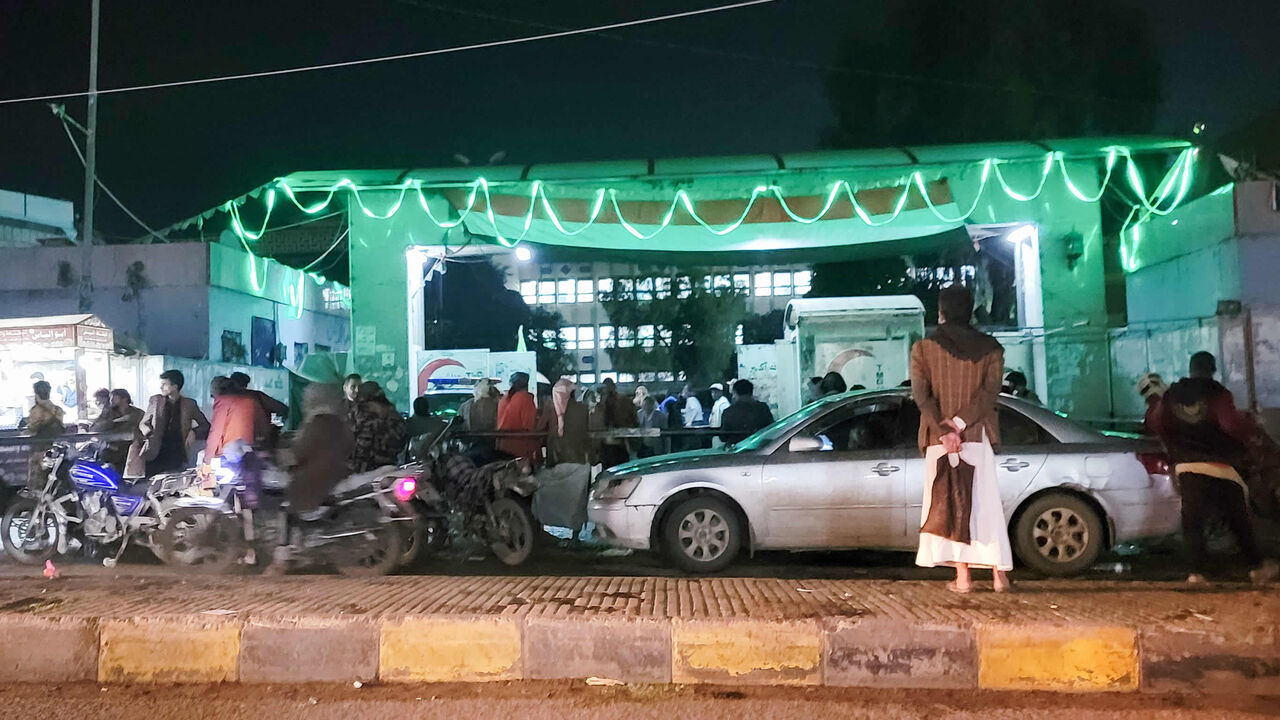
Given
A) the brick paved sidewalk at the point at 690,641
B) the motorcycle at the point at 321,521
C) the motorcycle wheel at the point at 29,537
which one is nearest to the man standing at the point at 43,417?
the motorcycle wheel at the point at 29,537

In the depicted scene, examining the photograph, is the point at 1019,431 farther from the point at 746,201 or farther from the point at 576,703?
the point at 746,201

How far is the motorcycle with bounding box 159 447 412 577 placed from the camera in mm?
7027

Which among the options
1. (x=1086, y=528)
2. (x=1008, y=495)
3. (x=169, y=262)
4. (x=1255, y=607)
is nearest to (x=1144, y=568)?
(x=1086, y=528)

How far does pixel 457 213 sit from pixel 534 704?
10.3 metres

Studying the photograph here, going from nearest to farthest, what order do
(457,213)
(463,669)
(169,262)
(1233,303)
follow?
(463,669), (1233,303), (457,213), (169,262)

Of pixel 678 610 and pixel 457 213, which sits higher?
pixel 457 213

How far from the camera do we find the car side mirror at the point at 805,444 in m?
6.94

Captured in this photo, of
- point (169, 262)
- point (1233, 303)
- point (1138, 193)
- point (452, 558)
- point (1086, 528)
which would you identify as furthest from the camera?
point (169, 262)

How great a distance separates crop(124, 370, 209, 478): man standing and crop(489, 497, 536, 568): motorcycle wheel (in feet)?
9.74

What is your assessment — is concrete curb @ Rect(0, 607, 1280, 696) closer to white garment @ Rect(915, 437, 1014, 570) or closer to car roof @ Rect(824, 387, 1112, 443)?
white garment @ Rect(915, 437, 1014, 570)

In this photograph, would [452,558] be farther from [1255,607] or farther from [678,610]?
[1255,607]

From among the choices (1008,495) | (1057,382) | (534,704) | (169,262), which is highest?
(169,262)

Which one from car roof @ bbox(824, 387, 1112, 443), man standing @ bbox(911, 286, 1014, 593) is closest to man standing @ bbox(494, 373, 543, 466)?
car roof @ bbox(824, 387, 1112, 443)

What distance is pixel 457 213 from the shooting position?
13.7m
